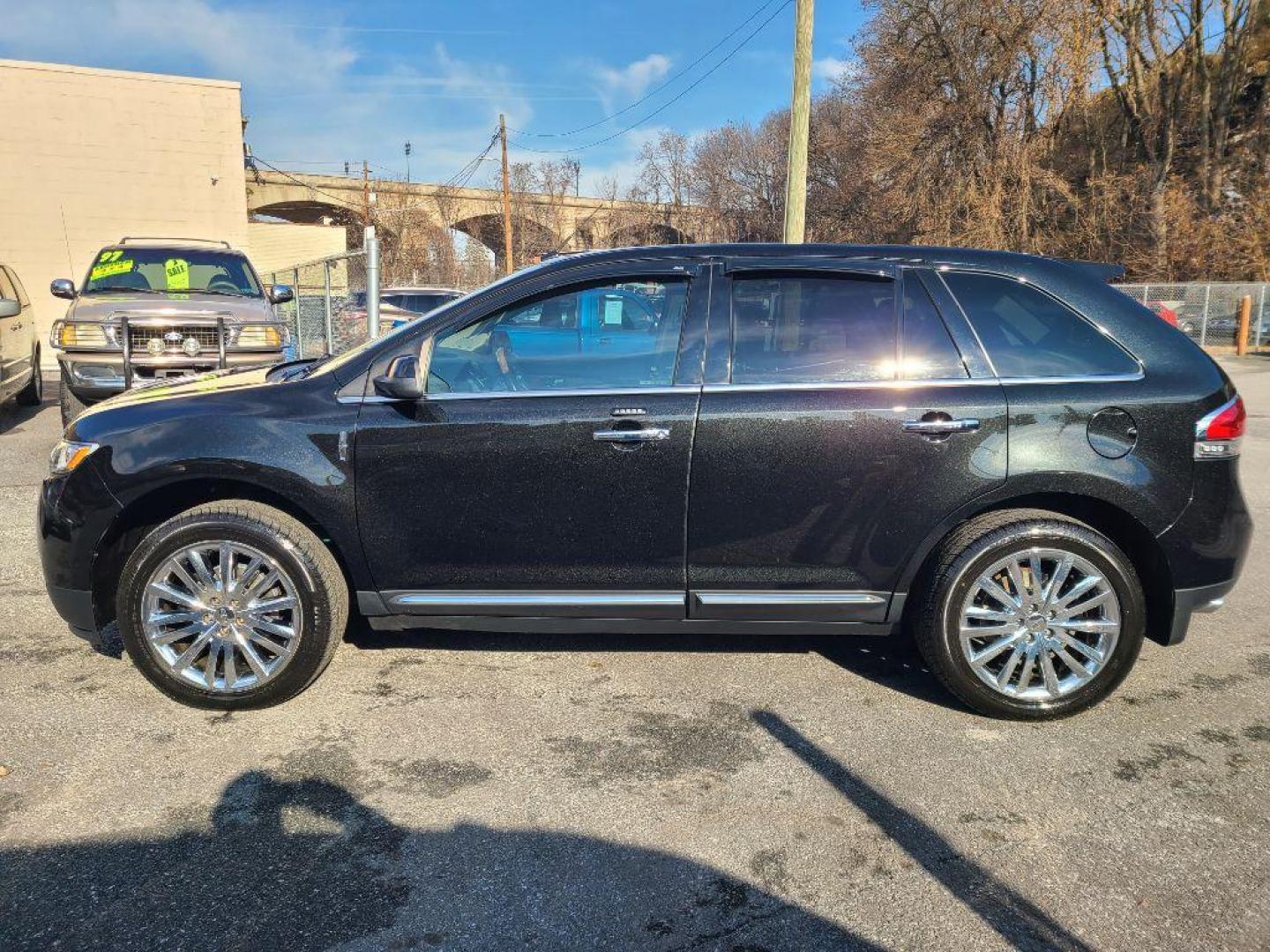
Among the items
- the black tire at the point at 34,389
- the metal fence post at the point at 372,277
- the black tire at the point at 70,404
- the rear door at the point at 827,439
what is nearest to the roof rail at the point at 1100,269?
the rear door at the point at 827,439

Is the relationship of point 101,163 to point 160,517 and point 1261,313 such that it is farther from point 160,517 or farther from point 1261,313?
point 1261,313

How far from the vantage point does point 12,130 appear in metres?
20.7

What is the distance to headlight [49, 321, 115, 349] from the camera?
8.16 metres

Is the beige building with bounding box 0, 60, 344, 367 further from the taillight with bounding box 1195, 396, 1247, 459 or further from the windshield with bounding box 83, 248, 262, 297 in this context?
the taillight with bounding box 1195, 396, 1247, 459

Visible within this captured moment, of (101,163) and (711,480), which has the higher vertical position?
(101,163)

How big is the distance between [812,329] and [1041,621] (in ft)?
4.60

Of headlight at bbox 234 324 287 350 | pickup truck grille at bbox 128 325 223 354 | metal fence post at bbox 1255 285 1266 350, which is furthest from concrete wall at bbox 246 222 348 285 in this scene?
metal fence post at bbox 1255 285 1266 350

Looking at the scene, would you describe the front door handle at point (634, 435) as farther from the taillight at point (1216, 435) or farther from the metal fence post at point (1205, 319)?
the metal fence post at point (1205, 319)

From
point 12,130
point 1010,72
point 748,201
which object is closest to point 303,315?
point 12,130

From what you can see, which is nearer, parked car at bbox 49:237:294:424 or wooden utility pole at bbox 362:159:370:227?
parked car at bbox 49:237:294:424

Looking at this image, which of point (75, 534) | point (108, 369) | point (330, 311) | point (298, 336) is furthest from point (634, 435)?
point (298, 336)

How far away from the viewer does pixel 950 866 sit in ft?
8.43

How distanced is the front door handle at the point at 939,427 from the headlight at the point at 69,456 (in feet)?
10.2

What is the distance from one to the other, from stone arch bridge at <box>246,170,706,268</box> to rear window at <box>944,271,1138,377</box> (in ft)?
137
